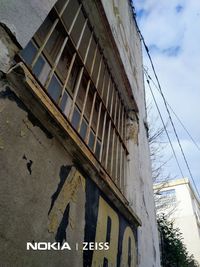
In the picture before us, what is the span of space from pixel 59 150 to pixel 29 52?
Answer: 78cm

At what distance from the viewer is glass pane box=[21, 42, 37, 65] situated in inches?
72.4

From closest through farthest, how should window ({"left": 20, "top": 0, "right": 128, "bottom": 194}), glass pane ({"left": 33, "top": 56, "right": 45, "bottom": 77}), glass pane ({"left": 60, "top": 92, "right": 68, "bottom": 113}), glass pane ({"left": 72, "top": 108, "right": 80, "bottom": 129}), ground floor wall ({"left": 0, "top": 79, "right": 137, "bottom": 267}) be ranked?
ground floor wall ({"left": 0, "top": 79, "right": 137, "bottom": 267})
glass pane ({"left": 33, "top": 56, "right": 45, "bottom": 77})
window ({"left": 20, "top": 0, "right": 128, "bottom": 194})
glass pane ({"left": 60, "top": 92, "right": 68, "bottom": 113})
glass pane ({"left": 72, "top": 108, "right": 80, "bottom": 129})

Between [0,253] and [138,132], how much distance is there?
3.34 m

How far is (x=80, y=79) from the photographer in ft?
8.16

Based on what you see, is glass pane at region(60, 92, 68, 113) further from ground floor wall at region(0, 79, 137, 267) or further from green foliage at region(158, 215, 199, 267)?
green foliage at region(158, 215, 199, 267)

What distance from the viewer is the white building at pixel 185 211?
672 inches

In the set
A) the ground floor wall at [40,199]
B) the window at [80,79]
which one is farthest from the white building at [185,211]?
the ground floor wall at [40,199]

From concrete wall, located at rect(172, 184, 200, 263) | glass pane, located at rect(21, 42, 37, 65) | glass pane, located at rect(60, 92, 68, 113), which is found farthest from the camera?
concrete wall, located at rect(172, 184, 200, 263)

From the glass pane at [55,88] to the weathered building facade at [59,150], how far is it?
1 centimetres

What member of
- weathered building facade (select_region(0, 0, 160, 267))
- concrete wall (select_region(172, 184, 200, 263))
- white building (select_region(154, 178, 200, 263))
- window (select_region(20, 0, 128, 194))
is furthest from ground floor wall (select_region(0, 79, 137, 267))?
concrete wall (select_region(172, 184, 200, 263))

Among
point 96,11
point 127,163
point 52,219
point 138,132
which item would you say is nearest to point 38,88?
point 52,219

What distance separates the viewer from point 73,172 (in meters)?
1.82

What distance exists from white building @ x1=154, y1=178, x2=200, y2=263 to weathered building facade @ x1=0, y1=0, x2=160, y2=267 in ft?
47.2

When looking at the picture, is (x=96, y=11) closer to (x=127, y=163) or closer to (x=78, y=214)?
(x=127, y=163)
